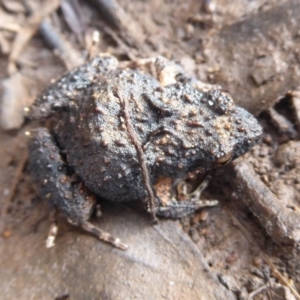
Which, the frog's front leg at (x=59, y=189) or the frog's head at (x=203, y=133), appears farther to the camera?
the frog's front leg at (x=59, y=189)

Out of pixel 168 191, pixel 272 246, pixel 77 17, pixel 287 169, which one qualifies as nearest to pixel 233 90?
pixel 287 169

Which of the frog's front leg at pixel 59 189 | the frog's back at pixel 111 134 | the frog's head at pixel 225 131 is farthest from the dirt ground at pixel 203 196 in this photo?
the frog's back at pixel 111 134

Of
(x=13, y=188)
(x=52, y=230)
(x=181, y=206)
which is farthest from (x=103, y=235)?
(x=13, y=188)

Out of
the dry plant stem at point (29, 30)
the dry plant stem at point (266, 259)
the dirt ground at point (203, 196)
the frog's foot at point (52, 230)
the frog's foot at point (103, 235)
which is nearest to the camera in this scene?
the dry plant stem at point (266, 259)

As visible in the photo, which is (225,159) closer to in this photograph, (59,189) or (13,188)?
(59,189)

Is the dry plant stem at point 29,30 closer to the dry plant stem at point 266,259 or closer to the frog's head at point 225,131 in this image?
the frog's head at point 225,131

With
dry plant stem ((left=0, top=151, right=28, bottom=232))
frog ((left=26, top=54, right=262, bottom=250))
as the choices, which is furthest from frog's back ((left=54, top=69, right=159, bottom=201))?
dry plant stem ((left=0, top=151, right=28, bottom=232))

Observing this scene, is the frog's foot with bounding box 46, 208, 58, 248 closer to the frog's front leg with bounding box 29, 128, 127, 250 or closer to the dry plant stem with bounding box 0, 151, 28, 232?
the frog's front leg with bounding box 29, 128, 127, 250
